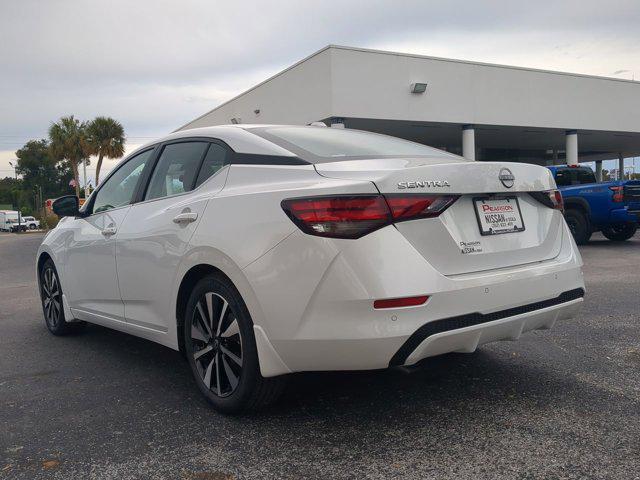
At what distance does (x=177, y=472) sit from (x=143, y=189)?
2.13m

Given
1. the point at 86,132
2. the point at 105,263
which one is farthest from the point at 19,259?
the point at 86,132

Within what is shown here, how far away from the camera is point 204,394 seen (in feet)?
11.2

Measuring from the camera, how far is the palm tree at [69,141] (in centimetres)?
4638

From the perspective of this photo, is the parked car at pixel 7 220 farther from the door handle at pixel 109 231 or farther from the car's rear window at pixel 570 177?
the door handle at pixel 109 231

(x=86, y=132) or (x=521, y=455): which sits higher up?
(x=86, y=132)

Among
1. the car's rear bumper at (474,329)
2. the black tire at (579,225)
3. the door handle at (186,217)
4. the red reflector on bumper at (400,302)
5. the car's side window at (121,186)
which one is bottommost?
the black tire at (579,225)

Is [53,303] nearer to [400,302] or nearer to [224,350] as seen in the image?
[224,350]

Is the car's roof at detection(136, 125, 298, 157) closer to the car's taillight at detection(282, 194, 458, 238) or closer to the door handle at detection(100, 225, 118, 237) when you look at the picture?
the car's taillight at detection(282, 194, 458, 238)

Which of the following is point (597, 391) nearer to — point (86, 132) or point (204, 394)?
point (204, 394)

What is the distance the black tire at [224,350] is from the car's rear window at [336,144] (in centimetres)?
83

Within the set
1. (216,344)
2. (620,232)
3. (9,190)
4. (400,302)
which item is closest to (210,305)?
(216,344)

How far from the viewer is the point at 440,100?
20016 mm

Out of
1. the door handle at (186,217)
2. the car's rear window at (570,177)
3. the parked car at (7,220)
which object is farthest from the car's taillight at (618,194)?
the parked car at (7,220)

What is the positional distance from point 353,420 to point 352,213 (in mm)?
1153
